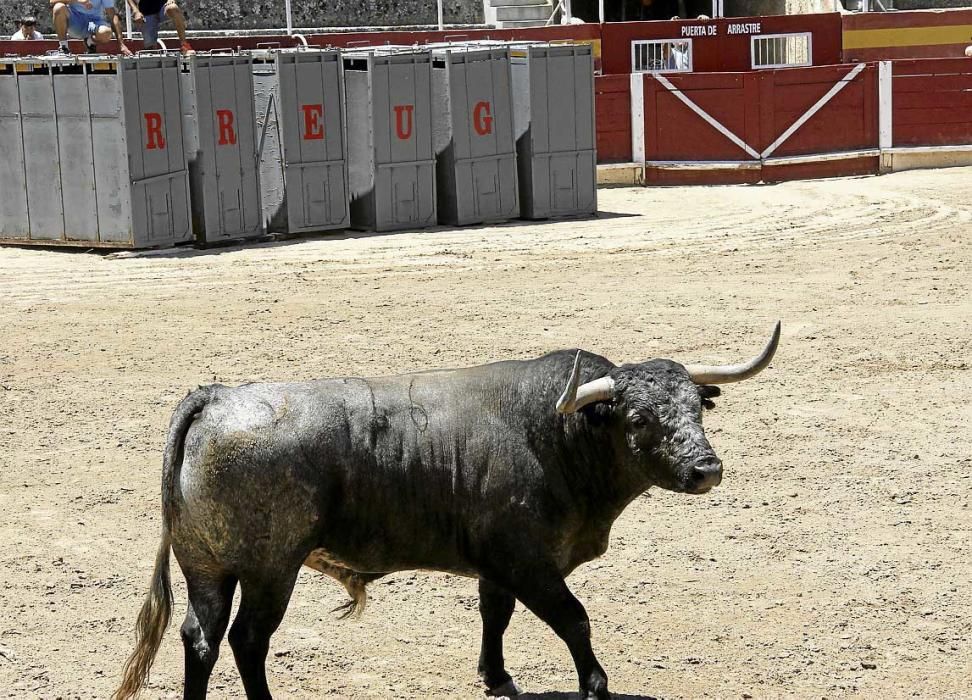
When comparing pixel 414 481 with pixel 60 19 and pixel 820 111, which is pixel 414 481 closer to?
pixel 60 19

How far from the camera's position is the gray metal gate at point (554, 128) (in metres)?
18.0

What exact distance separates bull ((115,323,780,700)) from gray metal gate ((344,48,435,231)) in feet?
39.1

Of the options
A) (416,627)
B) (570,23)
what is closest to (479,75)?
(570,23)

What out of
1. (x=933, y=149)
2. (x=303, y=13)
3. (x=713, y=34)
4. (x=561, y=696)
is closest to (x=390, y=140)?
(x=933, y=149)

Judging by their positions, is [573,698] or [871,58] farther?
[871,58]

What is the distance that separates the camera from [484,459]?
5324mm

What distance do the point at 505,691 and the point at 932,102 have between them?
1802 cm

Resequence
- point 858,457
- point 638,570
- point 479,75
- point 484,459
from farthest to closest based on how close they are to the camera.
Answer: point 479,75
point 858,457
point 638,570
point 484,459

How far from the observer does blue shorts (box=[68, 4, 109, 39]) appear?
20688 millimetres

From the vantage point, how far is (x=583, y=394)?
514cm

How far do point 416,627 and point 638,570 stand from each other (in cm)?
119

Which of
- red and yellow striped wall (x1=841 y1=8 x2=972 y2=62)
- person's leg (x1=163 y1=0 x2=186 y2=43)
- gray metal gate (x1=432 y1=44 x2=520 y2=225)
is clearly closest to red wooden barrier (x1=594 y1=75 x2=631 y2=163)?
gray metal gate (x1=432 y1=44 x2=520 y2=225)

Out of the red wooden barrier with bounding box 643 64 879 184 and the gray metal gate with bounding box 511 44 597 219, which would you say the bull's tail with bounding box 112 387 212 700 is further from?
the red wooden barrier with bounding box 643 64 879 184

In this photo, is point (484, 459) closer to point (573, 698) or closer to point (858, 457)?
point (573, 698)
